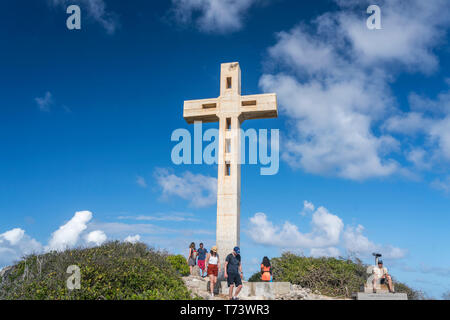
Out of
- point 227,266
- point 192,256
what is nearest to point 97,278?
point 227,266

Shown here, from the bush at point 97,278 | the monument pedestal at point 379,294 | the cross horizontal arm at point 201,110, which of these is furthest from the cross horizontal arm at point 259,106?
the monument pedestal at point 379,294

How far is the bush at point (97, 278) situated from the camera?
1000cm

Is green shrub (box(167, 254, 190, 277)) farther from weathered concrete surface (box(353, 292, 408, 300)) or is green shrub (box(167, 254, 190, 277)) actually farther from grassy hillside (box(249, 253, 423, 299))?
weathered concrete surface (box(353, 292, 408, 300))

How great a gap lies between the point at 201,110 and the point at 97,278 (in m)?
8.38

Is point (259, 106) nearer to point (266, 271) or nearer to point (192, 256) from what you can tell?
point (266, 271)

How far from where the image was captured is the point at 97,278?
1043 cm

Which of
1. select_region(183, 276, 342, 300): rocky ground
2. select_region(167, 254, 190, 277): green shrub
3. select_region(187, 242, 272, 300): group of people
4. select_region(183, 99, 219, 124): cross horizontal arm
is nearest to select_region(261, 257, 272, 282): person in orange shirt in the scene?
select_region(187, 242, 272, 300): group of people

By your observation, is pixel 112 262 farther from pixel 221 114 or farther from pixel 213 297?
pixel 221 114

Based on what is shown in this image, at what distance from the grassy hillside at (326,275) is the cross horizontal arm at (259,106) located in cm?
659

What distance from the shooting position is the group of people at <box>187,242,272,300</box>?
11.3 m

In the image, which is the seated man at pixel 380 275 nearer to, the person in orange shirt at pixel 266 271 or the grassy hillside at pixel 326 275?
the grassy hillside at pixel 326 275
